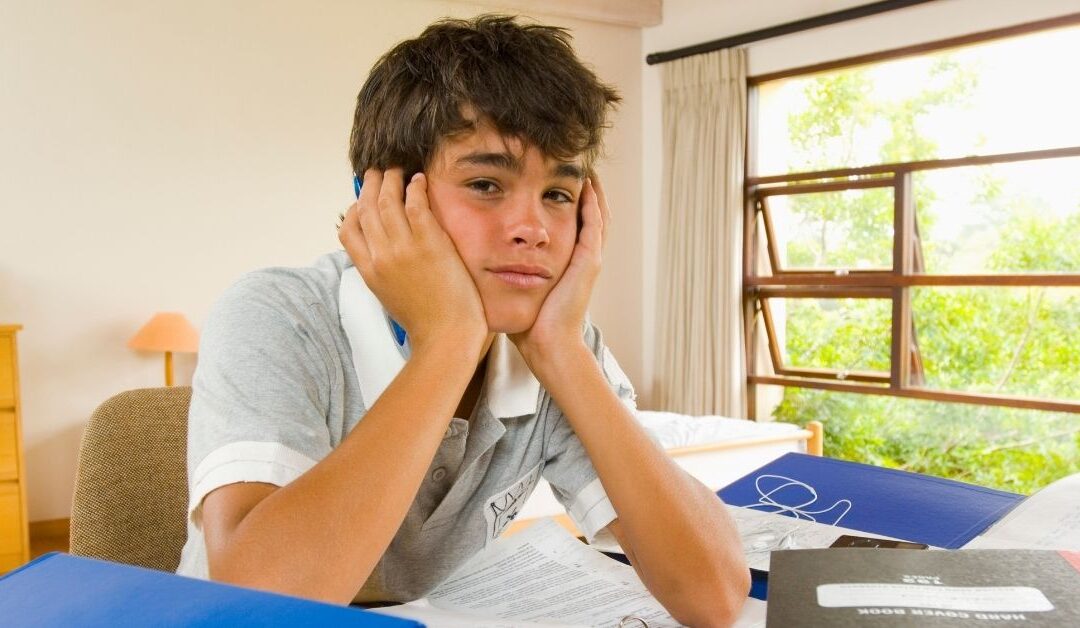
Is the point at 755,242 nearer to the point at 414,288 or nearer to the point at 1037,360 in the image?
the point at 1037,360

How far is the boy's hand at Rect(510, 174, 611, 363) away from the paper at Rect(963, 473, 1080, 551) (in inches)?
22.6

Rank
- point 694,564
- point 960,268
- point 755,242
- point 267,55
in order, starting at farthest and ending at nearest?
1. point 755,242
2. point 267,55
3. point 960,268
4. point 694,564

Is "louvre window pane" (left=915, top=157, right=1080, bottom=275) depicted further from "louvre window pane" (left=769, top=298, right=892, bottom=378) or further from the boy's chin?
the boy's chin

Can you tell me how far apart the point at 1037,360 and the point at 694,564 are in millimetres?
3992

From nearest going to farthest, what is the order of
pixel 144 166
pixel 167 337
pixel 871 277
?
pixel 167 337, pixel 144 166, pixel 871 277

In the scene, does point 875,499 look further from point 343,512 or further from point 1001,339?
point 1001,339

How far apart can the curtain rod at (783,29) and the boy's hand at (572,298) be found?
404 centimetres

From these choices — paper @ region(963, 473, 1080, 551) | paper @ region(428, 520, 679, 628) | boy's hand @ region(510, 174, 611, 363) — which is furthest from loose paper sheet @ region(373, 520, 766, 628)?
paper @ region(963, 473, 1080, 551)

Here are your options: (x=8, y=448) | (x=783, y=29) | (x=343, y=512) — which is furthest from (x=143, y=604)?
(x=783, y=29)

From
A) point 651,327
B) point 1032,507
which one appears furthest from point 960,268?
point 1032,507

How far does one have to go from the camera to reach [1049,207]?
4.30 m

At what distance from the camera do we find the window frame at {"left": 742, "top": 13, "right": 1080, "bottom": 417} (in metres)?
4.39

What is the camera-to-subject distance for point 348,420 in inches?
45.6

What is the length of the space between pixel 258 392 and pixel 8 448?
3519 millimetres
